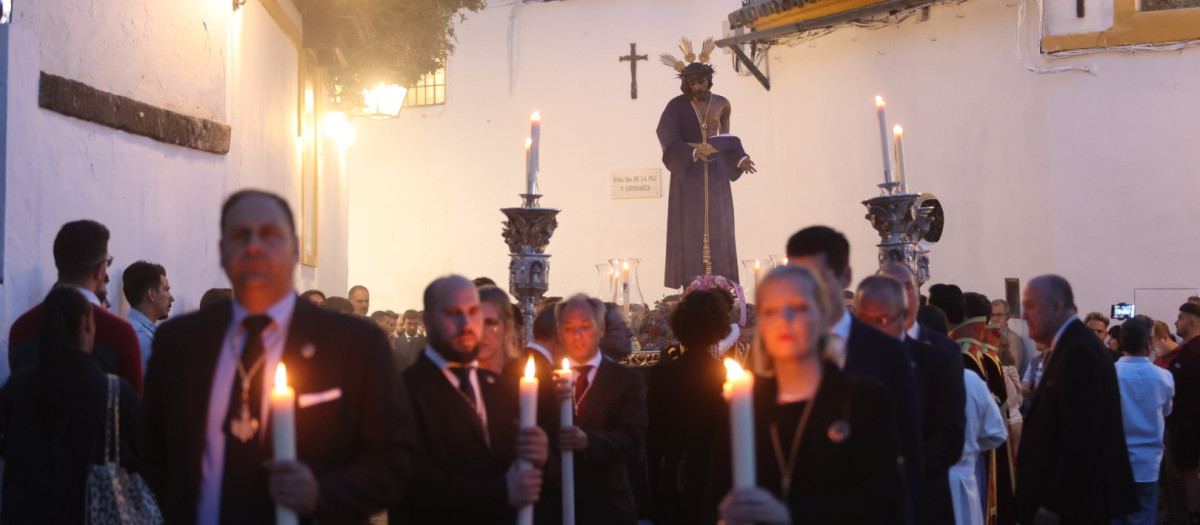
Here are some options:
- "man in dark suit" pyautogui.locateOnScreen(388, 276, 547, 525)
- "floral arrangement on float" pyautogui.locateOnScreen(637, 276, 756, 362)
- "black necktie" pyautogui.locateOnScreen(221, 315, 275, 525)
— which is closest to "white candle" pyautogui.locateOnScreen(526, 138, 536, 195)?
"floral arrangement on float" pyautogui.locateOnScreen(637, 276, 756, 362)

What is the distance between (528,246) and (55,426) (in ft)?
11.3

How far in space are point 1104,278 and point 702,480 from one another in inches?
391

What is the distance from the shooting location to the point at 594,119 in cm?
2169

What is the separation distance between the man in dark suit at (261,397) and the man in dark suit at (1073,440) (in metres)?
3.36

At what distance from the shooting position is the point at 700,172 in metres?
11.1

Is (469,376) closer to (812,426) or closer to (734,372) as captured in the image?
(812,426)

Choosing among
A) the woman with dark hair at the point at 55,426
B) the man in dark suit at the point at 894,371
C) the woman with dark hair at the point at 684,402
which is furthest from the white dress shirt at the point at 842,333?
the woman with dark hair at the point at 55,426

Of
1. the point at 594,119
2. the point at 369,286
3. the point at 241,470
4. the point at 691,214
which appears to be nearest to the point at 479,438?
the point at 241,470

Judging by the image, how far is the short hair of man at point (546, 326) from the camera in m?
6.09

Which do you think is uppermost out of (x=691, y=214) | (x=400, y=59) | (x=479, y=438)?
(x=400, y=59)

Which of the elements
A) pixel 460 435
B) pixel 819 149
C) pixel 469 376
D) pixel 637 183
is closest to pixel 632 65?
pixel 637 183

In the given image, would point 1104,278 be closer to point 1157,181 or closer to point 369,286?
point 1157,181

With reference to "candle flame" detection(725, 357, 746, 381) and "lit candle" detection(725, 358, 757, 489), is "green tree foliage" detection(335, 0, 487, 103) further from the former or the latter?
"lit candle" detection(725, 358, 757, 489)

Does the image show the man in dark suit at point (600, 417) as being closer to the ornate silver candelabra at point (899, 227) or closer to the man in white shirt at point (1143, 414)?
the ornate silver candelabra at point (899, 227)
